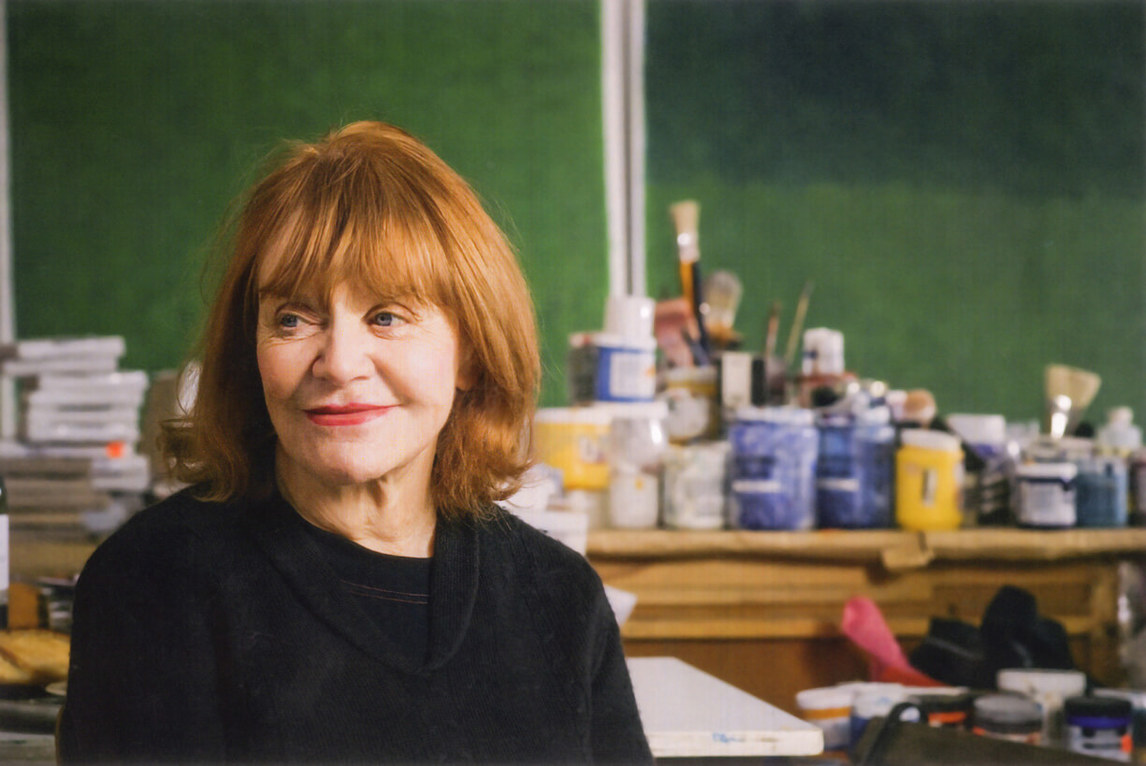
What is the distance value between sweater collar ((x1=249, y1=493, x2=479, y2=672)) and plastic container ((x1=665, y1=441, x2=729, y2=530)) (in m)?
0.89

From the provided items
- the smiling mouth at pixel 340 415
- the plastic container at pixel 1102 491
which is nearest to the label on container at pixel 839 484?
the plastic container at pixel 1102 491

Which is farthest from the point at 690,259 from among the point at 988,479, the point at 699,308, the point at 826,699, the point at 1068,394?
the point at 826,699

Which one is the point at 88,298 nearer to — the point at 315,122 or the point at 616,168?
the point at 315,122

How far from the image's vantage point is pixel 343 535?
912 mm

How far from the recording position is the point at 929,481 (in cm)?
181

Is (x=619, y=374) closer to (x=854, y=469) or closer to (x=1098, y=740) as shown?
(x=854, y=469)

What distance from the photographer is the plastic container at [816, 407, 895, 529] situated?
1.81 meters

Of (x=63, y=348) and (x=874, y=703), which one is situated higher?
(x=63, y=348)

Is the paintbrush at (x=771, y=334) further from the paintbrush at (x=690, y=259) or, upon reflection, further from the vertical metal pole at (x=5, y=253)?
the vertical metal pole at (x=5, y=253)

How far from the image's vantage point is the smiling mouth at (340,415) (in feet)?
2.76

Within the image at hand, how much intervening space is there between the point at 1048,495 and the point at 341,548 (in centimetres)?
140

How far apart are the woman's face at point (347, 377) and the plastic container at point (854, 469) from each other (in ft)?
3.66

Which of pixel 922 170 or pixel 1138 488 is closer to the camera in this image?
pixel 1138 488

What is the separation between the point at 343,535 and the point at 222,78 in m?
1.54
